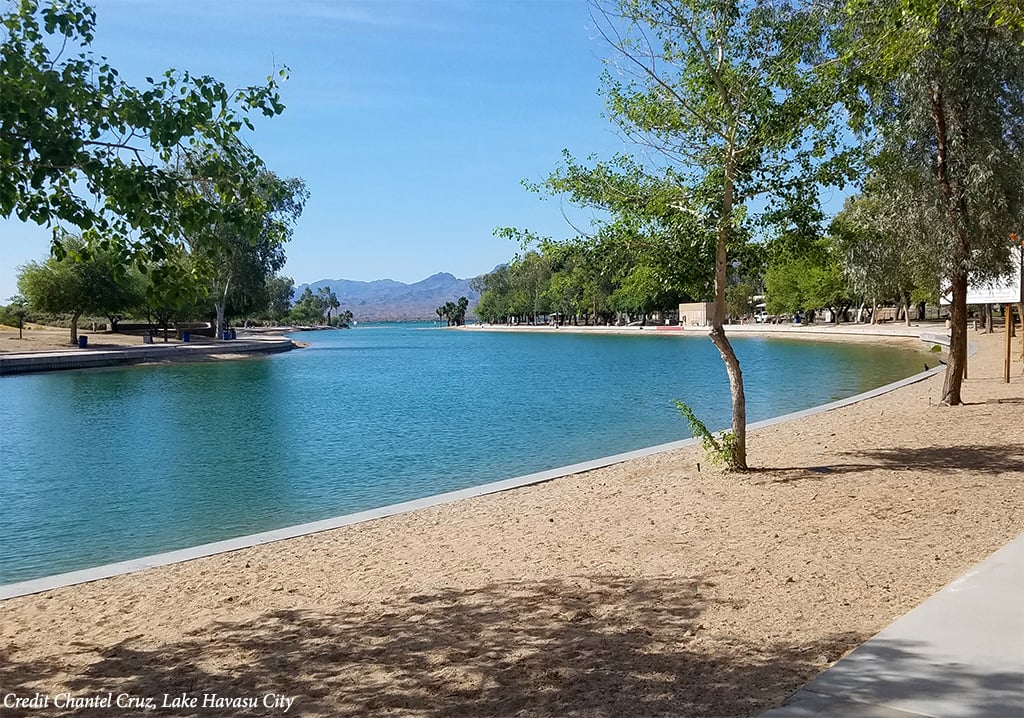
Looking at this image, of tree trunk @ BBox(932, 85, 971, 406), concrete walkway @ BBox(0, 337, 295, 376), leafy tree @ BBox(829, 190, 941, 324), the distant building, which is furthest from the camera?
the distant building

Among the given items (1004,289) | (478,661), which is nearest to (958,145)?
(1004,289)

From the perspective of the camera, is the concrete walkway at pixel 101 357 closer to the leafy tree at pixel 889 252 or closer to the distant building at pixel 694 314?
the leafy tree at pixel 889 252

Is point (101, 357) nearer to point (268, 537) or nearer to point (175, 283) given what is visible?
→ point (268, 537)

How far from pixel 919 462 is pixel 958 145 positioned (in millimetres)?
6804

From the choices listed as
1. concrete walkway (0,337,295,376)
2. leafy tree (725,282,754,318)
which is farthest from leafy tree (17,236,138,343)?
leafy tree (725,282,754,318)

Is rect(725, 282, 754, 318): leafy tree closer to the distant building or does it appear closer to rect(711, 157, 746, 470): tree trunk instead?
the distant building

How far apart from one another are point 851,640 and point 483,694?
209 centimetres

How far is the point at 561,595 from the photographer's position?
5.77 metres

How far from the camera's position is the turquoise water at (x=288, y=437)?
34.4 feet

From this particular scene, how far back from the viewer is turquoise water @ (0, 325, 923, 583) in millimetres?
10484

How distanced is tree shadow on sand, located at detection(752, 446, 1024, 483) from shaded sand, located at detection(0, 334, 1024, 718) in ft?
0.26

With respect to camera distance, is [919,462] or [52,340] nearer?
[919,462]

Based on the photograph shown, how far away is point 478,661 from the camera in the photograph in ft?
15.1

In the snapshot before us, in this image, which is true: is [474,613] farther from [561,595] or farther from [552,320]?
[552,320]
